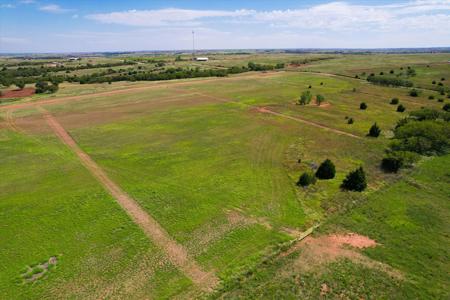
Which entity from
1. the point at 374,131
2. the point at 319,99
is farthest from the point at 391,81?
the point at 374,131

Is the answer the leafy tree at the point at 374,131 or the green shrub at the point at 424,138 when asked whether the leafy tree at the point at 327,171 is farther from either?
the leafy tree at the point at 374,131

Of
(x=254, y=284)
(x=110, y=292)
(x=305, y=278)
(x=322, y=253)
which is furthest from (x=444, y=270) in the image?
(x=110, y=292)

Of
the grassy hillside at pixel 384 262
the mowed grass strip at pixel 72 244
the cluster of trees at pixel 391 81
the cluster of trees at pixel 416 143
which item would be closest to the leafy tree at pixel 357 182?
the grassy hillside at pixel 384 262

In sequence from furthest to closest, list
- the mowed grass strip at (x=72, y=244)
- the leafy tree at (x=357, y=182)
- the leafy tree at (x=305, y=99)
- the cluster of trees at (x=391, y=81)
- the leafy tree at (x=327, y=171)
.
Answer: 1. the cluster of trees at (x=391, y=81)
2. the leafy tree at (x=305, y=99)
3. the leafy tree at (x=327, y=171)
4. the leafy tree at (x=357, y=182)
5. the mowed grass strip at (x=72, y=244)

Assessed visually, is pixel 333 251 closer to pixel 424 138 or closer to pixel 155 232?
pixel 155 232

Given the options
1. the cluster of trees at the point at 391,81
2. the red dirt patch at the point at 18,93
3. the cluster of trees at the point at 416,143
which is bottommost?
the cluster of trees at the point at 416,143
